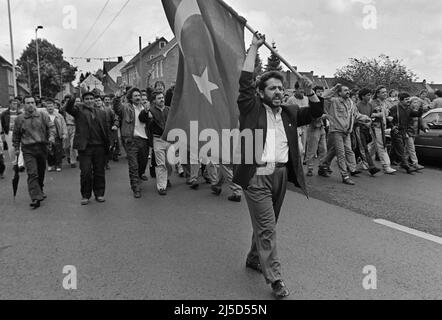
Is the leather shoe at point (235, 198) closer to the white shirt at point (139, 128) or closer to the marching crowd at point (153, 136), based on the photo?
the marching crowd at point (153, 136)

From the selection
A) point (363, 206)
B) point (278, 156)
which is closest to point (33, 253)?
point (278, 156)

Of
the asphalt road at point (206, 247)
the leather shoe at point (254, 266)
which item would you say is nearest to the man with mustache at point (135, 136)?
the asphalt road at point (206, 247)

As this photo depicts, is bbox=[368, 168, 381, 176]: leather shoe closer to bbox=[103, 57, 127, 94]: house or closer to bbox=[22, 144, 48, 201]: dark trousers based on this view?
bbox=[22, 144, 48, 201]: dark trousers

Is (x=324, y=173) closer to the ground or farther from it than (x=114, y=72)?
closer to the ground

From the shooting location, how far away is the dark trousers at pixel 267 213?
3.62 metres

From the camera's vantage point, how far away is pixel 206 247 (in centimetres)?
485

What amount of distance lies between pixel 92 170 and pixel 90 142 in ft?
1.81

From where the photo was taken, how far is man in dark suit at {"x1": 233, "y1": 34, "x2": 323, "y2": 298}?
365 cm

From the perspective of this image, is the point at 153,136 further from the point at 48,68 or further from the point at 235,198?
the point at 48,68

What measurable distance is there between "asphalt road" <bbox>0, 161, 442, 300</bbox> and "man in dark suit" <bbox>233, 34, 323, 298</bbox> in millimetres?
401

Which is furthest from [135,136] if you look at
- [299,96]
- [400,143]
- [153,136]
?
[400,143]

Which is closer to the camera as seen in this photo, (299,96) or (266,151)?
(266,151)

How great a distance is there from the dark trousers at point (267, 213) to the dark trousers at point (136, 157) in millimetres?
4337
